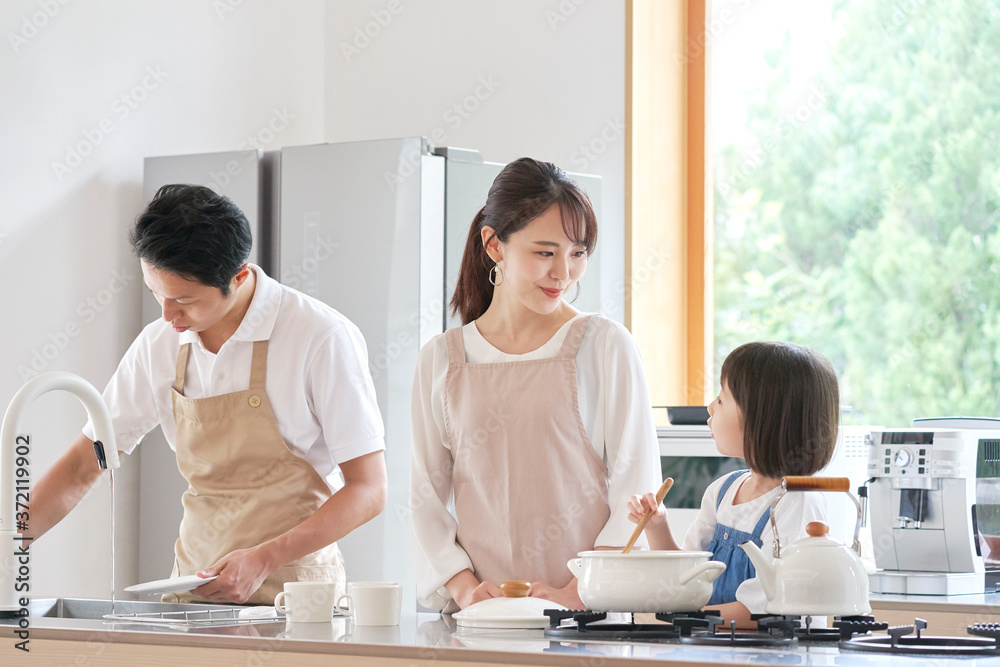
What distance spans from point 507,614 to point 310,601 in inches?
10.1

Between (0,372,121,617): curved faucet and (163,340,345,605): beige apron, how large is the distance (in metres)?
0.36

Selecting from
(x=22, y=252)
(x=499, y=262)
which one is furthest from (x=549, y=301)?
(x=22, y=252)

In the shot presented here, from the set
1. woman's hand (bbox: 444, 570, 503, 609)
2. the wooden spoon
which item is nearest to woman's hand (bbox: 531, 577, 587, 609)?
woman's hand (bbox: 444, 570, 503, 609)

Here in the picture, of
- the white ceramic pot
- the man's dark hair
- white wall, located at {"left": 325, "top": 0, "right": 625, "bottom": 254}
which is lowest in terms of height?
the white ceramic pot

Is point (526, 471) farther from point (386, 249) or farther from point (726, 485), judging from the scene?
point (386, 249)

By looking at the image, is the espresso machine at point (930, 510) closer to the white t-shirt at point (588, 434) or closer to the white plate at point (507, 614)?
the white t-shirt at point (588, 434)

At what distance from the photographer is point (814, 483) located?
1.27 metres

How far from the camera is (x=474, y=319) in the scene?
191cm

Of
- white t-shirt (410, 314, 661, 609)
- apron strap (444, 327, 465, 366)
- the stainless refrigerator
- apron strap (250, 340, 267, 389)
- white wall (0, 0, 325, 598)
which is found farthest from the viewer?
the stainless refrigerator

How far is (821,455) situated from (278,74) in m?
2.54

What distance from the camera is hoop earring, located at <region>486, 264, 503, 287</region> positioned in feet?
6.10

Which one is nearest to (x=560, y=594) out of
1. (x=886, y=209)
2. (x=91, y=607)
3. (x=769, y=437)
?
(x=769, y=437)

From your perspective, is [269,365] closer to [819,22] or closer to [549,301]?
→ [549,301]

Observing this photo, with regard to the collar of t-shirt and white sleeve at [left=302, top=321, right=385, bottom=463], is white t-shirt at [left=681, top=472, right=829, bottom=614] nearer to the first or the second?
the collar of t-shirt
